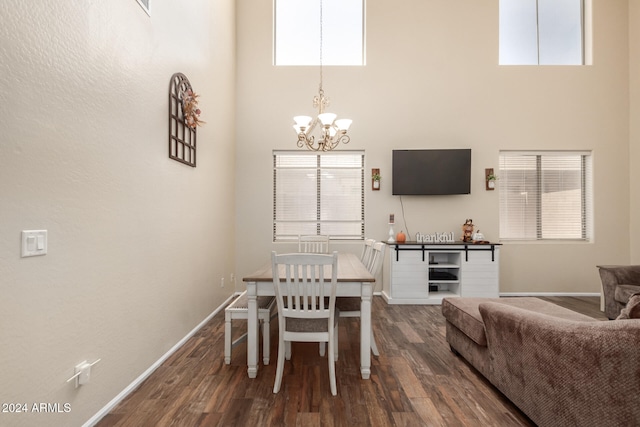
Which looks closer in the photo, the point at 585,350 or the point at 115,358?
the point at 585,350

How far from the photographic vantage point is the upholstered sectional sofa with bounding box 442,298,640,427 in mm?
→ 1322

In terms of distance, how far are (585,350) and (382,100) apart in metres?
4.39

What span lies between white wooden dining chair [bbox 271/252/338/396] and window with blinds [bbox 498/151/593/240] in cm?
409

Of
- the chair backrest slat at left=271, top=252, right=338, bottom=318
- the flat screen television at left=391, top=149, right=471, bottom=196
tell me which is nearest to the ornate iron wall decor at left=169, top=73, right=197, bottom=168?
the chair backrest slat at left=271, top=252, right=338, bottom=318

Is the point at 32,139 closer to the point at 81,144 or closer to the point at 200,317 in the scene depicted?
the point at 81,144

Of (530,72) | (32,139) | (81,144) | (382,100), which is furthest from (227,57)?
(530,72)

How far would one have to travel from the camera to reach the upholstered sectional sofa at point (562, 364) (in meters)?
1.32

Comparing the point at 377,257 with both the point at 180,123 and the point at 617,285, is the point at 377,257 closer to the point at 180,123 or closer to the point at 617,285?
the point at 180,123

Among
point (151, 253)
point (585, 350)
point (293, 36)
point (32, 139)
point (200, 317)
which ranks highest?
point (293, 36)

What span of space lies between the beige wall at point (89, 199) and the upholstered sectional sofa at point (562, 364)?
8.15ft

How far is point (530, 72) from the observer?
5.06 m

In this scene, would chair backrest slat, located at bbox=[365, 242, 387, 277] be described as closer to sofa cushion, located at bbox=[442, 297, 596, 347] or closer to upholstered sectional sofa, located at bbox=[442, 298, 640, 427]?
sofa cushion, located at bbox=[442, 297, 596, 347]

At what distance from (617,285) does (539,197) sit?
1.88m

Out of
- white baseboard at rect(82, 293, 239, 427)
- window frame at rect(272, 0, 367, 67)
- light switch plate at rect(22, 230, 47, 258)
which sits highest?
window frame at rect(272, 0, 367, 67)
